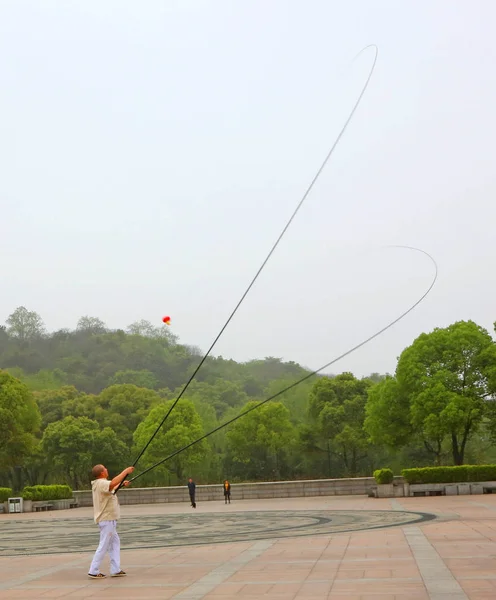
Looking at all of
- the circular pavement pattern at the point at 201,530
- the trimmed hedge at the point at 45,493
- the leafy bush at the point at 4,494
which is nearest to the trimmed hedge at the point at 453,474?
the circular pavement pattern at the point at 201,530

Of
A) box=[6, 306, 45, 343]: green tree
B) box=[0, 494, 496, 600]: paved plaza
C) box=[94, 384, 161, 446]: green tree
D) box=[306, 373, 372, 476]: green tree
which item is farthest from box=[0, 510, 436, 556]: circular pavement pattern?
box=[6, 306, 45, 343]: green tree

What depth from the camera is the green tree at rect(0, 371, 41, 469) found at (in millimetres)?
50031

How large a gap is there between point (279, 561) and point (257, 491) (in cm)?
3132

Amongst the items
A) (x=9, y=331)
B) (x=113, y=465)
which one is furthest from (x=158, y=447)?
(x=9, y=331)

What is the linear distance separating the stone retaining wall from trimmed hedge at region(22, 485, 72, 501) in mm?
1515

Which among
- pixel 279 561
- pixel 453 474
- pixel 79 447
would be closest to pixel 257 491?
pixel 453 474

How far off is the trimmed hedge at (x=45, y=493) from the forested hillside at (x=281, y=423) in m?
8.12

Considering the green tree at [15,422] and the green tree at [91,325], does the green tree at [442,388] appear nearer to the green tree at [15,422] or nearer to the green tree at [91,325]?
the green tree at [15,422]

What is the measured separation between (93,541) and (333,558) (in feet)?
26.7

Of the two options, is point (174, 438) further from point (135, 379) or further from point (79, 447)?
point (135, 379)

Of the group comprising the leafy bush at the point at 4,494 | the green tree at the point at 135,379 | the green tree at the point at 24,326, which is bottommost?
the leafy bush at the point at 4,494

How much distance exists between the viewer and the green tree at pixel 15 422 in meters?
50.0

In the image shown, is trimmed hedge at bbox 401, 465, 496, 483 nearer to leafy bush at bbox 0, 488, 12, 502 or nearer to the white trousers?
leafy bush at bbox 0, 488, 12, 502

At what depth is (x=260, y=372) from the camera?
84.9m
